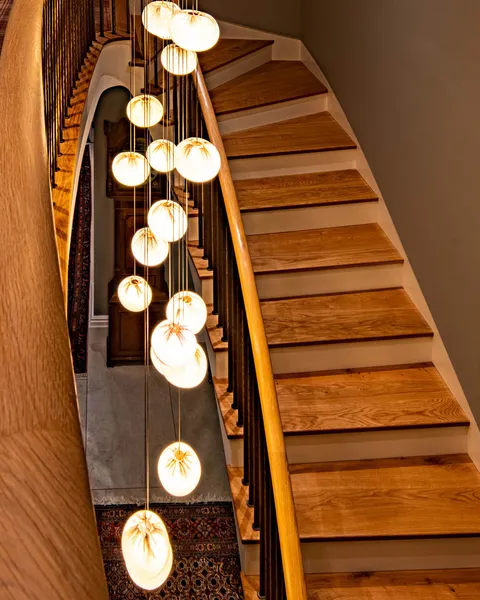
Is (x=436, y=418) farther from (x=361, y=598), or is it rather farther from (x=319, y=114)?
(x=319, y=114)

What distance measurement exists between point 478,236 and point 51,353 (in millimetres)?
2689

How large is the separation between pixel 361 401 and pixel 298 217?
1.42 meters

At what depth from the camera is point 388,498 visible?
280cm

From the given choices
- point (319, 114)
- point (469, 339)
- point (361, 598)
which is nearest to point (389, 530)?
point (361, 598)

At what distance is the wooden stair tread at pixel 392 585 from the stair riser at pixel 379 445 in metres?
0.55

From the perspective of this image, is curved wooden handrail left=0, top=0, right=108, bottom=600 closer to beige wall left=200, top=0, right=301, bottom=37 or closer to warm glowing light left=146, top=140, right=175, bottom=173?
warm glowing light left=146, top=140, right=175, bottom=173

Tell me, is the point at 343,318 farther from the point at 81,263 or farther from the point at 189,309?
the point at 81,263

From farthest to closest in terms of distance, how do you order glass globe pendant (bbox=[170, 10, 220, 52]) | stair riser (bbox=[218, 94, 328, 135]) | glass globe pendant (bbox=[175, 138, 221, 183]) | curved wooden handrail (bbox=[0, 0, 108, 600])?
stair riser (bbox=[218, 94, 328, 135]) < glass globe pendant (bbox=[175, 138, 221, 183]) < glass globe pendant (bbox=[170, 10, 220, 52]) < curved wooden handrail (bbox=[0, 0, 108, 600])

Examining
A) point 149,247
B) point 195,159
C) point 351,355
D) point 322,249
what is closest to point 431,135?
point 322,249

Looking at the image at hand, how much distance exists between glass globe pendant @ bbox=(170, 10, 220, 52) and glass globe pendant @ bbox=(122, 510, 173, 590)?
1.72m

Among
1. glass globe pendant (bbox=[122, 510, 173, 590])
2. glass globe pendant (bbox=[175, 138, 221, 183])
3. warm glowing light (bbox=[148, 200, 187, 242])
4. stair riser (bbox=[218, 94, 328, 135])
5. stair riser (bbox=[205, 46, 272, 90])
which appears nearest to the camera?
glass globe pendant (bbox=[122, 510, 173, 590])

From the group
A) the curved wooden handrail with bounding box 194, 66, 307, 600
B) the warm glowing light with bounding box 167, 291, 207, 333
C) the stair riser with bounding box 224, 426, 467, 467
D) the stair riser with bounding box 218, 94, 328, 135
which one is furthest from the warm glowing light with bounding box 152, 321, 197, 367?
the stair riser with bounding box 218, 94, 328, 135

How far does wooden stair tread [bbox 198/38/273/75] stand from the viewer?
5.20 meters

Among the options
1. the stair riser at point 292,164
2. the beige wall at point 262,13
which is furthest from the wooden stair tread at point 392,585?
the beige wall at point 262,13
